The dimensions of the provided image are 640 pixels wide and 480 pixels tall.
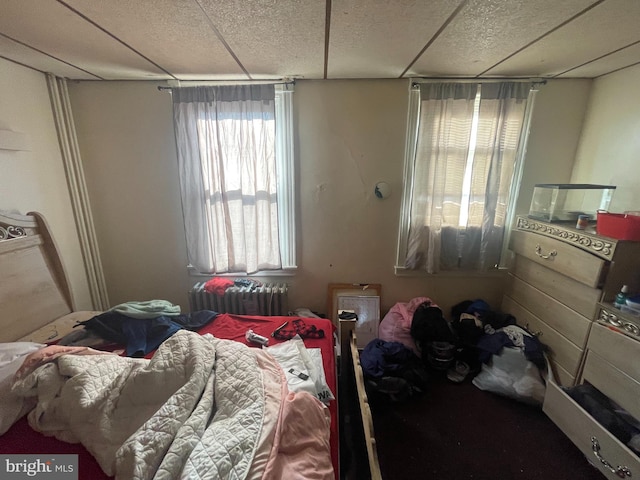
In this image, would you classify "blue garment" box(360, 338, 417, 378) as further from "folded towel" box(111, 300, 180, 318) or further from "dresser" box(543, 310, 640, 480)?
"folded towel" box(111, 300, 180, 318)

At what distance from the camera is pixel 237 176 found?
7.20 feet

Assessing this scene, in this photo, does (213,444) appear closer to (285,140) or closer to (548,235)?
(285,140)

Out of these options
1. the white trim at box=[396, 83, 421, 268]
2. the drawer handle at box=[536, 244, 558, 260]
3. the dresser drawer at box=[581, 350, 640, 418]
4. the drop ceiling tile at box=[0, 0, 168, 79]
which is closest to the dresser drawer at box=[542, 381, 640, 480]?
the dresser drawer at box=[581, 350, 640, 418]

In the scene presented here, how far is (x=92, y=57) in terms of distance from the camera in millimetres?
1668

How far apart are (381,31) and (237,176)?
138 cm

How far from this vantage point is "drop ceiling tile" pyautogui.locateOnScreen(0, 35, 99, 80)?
1.53 m

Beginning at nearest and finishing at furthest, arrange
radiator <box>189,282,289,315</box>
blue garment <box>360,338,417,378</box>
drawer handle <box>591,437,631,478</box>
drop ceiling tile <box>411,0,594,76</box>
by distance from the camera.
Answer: drop ceiling tile <box>411,0,594,76</box>, drawer handle <box>591,437,631,478</box>, blue garment <box>360,338,417,378</box>, radiator <box>189,282,289,315</box>

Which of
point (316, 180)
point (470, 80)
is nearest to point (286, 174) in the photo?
point (316, 180)

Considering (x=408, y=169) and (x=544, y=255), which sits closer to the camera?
(x=544, y=255)

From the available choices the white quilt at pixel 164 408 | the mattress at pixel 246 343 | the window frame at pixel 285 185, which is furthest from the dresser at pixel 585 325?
the window frame at pixel 285 185

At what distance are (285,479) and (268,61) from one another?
6.79 ft

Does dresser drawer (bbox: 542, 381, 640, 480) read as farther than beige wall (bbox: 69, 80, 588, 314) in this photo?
No

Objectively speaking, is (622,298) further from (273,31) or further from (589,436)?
(273,31)

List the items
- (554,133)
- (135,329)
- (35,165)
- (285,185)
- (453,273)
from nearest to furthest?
(135,329) → (35,165) → (554,133) → (285,185) → (453,273)
